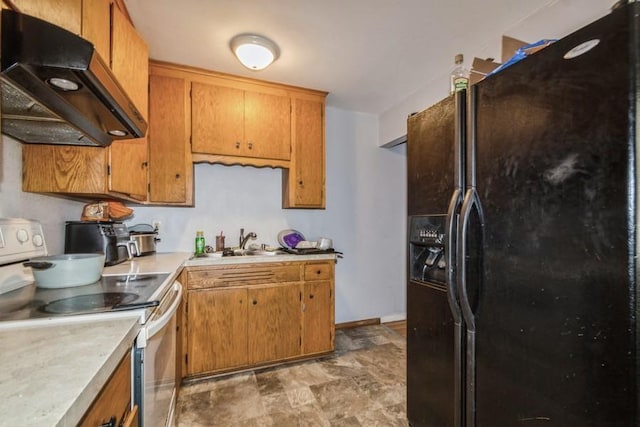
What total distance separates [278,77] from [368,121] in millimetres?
1265

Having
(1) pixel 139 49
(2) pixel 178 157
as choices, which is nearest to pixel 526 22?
(1) pixel 139 49

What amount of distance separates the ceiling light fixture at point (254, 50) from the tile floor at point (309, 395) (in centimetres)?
233

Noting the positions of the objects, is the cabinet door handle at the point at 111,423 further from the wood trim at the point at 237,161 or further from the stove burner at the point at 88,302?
the wood trim at the point at 237,161

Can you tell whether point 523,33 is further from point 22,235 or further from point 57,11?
point 22,235

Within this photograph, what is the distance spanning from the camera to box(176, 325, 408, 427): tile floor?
167 centimetres

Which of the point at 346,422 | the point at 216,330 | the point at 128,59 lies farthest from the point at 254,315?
the point at 128,59

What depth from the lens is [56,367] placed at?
538 millimetres

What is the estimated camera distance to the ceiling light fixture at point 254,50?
1.87 m

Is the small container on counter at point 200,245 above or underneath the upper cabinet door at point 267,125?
underneath

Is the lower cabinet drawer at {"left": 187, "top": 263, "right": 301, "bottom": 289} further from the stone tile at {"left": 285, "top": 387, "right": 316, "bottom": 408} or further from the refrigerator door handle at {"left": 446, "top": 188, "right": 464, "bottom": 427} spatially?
the refrigerator door handle at {"left": 446, "top": 188, "right": 464, "bottom": 427}

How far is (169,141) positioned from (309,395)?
7.14 feet

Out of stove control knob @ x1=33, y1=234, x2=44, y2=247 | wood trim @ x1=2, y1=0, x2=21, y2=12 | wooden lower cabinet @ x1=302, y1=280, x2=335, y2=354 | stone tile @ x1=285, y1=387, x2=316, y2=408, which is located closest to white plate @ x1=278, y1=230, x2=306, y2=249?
wooden lower cabinet @ x1=302, y1=280, x2=335, y2=354

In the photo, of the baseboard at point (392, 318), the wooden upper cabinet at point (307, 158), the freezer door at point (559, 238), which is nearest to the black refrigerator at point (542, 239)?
the freezer door at point (559, 238)

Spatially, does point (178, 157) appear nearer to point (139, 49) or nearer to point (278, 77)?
point (139, 49)
